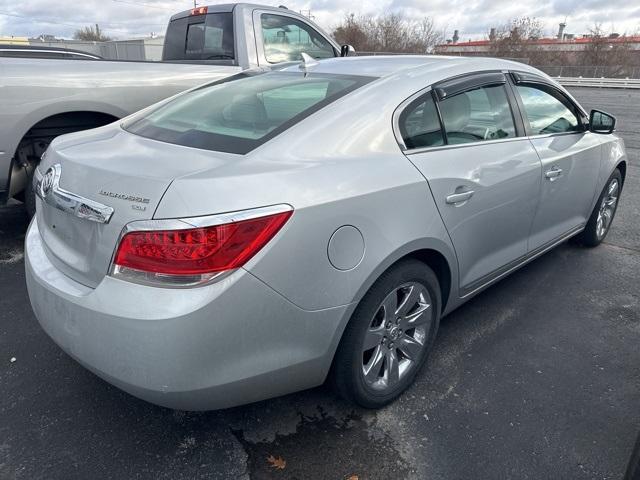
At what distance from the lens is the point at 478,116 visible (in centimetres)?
295

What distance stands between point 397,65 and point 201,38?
379cm

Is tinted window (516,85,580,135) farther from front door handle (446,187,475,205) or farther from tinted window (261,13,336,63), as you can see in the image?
tinted window (261,13,336,63)

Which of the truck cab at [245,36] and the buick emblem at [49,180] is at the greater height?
the truck cab at [245,36]

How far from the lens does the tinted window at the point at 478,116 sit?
8.88ft

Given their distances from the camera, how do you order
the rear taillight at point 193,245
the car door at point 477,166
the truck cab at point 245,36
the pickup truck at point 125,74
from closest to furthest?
the rear taillight at point 193,245
the car door at point 477,166
the pickup truck at point 125,74
the truck cab at point 245,36

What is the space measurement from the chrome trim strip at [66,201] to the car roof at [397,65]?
1.48 m

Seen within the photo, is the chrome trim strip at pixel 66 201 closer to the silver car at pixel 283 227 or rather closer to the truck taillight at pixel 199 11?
the silver car at pixel 283 227

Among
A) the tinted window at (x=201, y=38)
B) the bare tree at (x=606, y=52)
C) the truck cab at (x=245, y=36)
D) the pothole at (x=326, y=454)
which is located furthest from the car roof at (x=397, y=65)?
the bare tree at (x=606, y=52)

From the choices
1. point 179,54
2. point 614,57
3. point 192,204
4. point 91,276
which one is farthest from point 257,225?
point 614,57

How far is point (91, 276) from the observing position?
193 centimetres

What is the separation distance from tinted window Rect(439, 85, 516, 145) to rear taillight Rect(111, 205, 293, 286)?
1362 mm

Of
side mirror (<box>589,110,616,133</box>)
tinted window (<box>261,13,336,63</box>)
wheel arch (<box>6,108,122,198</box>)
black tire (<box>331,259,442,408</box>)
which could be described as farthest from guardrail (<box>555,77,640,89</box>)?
black tire (<box>331,259,442,408</box>)

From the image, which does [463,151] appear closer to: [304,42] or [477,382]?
[477,382]

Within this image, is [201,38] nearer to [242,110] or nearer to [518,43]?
[242,110]
